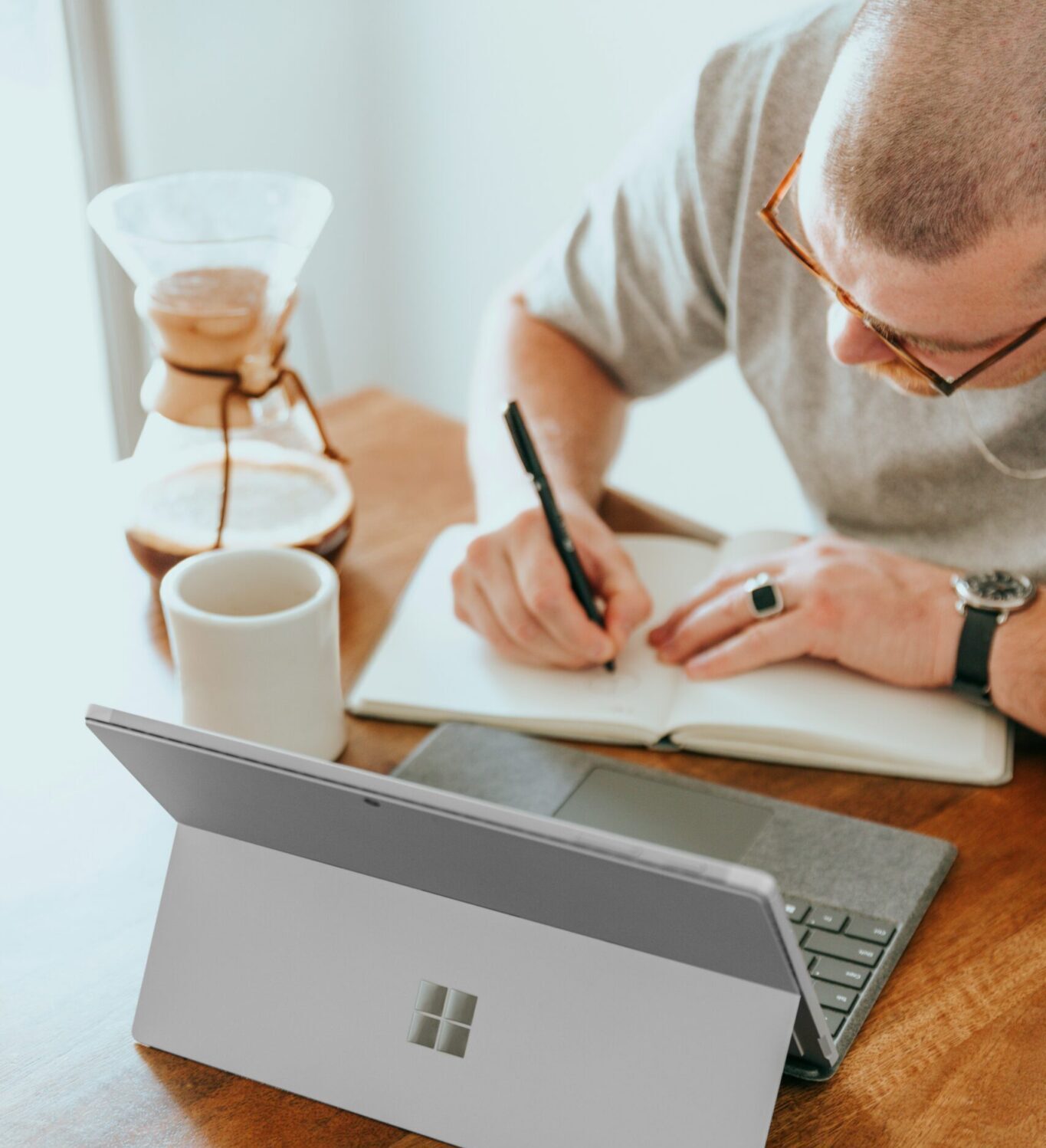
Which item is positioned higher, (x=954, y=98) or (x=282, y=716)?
(x=954, y=98)

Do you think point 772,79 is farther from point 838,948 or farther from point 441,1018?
point 441,1018

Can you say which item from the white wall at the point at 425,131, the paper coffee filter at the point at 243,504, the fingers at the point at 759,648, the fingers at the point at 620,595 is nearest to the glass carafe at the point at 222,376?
the paper coffee filter at the point at 243,504

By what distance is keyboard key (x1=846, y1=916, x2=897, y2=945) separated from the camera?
0.73 metres

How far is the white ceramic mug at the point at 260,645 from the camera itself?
0.79m

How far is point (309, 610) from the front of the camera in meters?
0.80

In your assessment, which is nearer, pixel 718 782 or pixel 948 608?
pixel 718 782

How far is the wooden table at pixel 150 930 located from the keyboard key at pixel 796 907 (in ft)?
0.20

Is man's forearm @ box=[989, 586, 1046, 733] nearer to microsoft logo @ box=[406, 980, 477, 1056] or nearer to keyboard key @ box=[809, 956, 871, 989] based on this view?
keyboard key @ box=[809, 956, 871, 989]

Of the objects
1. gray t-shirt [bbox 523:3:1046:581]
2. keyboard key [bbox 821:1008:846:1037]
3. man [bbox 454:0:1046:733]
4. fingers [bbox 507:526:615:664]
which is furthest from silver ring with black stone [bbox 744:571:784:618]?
keyboard key [bbox 821:1008:846:1037]

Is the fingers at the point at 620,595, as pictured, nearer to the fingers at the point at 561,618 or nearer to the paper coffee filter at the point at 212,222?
the fingers at the point at 561,618

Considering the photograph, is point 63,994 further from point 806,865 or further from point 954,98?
point 954,98

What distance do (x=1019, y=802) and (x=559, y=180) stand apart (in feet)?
6.23

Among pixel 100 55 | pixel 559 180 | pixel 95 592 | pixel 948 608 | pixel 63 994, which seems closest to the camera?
pixel 63 994

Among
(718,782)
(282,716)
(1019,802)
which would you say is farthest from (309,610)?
(1019,802)
